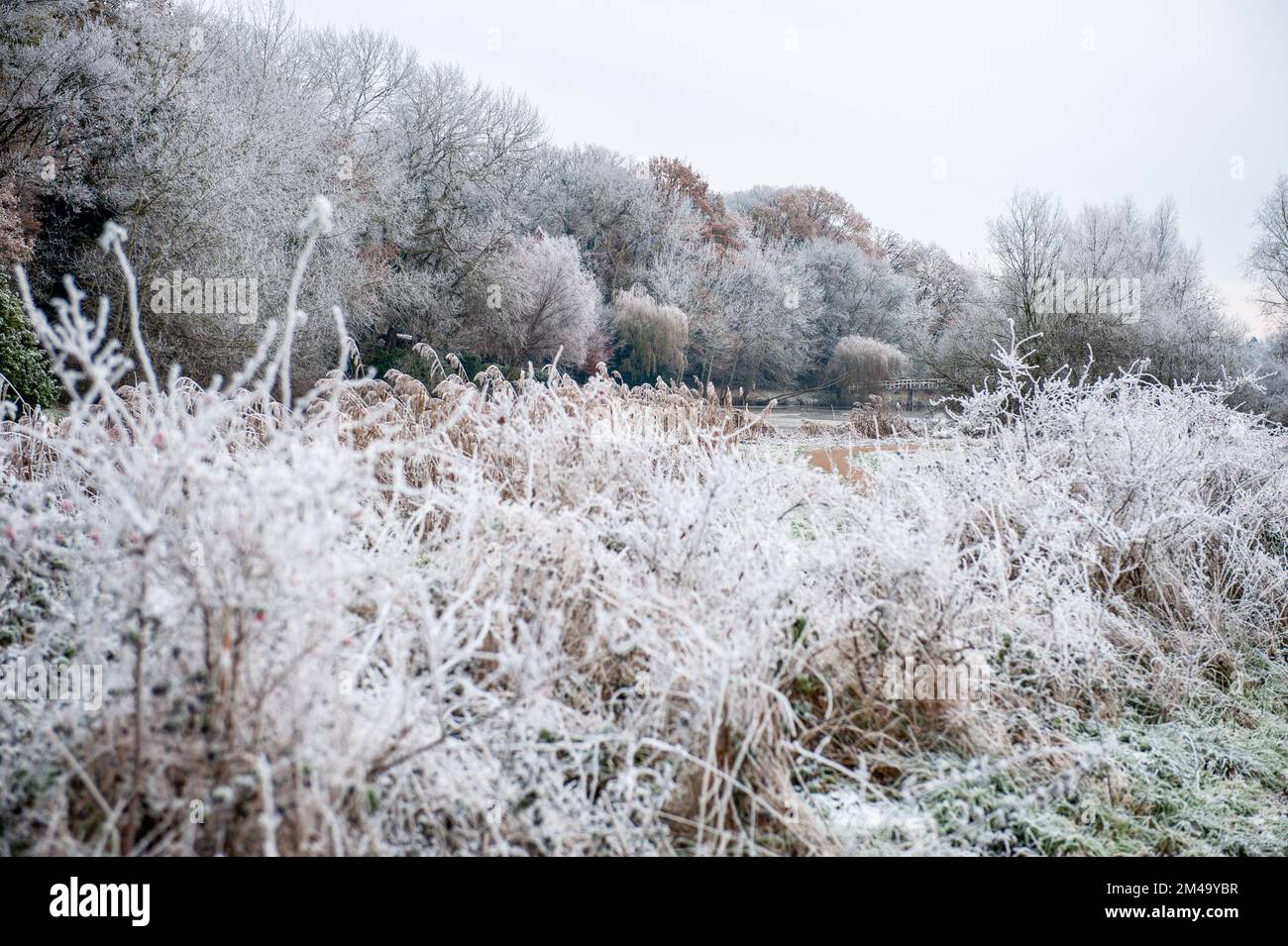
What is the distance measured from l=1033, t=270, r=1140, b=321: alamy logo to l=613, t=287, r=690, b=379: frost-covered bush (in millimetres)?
10602

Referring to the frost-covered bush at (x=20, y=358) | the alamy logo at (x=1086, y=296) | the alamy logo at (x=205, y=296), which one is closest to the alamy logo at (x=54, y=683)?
the frost-covered bush at (x=20, y=358)

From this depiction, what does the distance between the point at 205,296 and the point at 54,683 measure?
13275 millimetres

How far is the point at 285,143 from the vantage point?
1603 cm

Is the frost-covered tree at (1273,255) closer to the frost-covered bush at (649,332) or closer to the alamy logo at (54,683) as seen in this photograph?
the frost-covered bush at (649,332)

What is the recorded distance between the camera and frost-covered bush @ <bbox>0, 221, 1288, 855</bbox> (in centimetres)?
173

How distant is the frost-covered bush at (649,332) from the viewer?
26.0 meters
